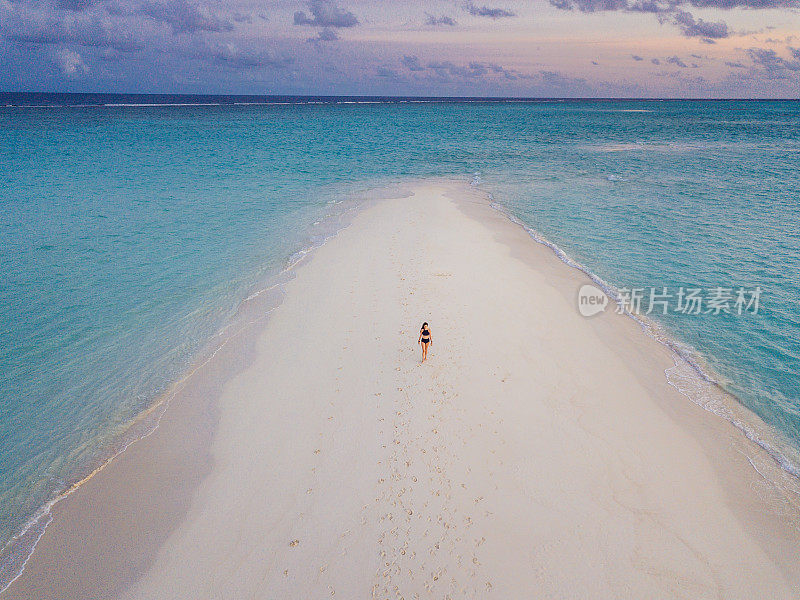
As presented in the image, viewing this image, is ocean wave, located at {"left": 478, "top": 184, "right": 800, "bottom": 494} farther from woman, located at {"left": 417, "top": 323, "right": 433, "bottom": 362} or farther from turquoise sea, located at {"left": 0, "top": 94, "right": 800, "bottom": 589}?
woman, located at {"left": 417, "top": 323, "right": 433, "bottom": 362}

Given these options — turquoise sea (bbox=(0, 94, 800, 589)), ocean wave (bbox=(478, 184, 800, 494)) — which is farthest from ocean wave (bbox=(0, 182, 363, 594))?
ocean wave (bbox=(478, 184, 800, 494))

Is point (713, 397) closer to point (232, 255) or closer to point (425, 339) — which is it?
point (425, 339)

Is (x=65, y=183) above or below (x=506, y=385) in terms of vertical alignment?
above

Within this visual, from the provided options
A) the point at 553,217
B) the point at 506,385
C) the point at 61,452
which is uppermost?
the point at 553,217

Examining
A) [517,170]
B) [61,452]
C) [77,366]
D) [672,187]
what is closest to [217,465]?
[61,452]

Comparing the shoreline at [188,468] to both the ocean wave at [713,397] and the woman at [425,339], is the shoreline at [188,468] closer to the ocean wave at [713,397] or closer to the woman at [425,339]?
the ocean wave at [713,397]

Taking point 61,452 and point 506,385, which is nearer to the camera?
point 61,452

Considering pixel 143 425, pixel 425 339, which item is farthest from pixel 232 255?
pixel 425 339

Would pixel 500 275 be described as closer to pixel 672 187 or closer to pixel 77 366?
pixel 77 366

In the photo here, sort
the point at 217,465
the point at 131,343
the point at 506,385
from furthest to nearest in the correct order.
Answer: the point at 131,343 < the point at 506,385 < the point at 217,465
